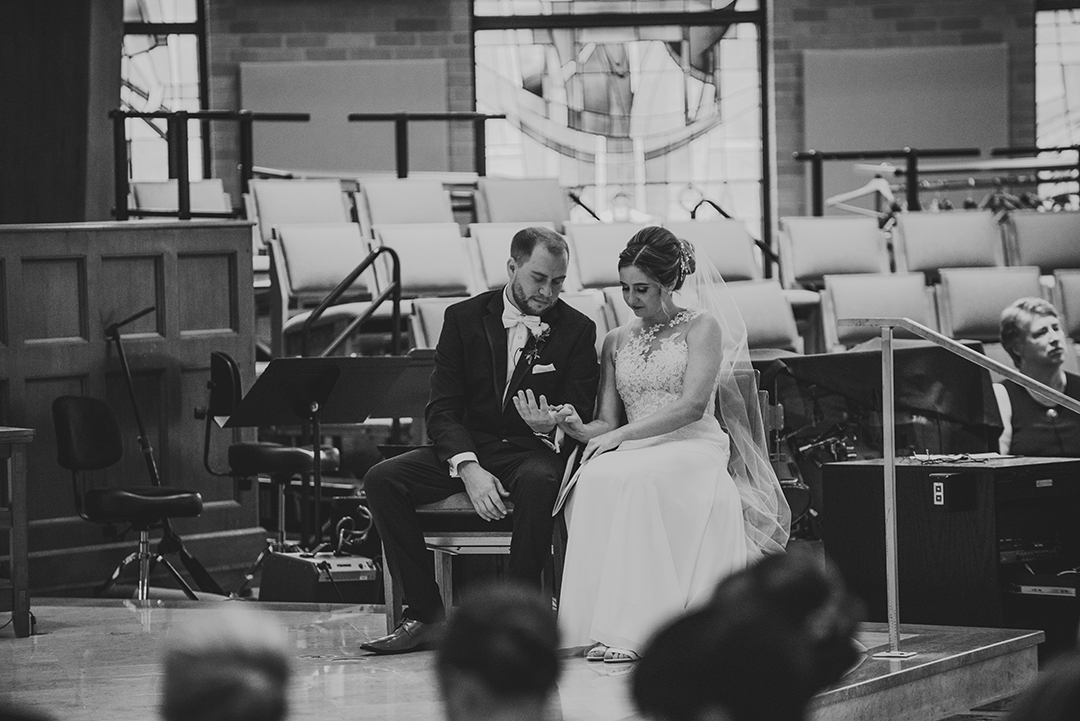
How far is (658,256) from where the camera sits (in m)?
4.53

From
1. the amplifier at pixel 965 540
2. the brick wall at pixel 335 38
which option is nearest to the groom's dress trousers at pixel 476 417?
the amplifier at pixel 965 540

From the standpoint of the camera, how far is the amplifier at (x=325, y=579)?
18.5 feet

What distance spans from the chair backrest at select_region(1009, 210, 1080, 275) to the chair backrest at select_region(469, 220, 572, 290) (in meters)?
2.86

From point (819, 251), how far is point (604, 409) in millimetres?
3938

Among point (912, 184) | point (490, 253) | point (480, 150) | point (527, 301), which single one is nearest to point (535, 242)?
point (527, 301)

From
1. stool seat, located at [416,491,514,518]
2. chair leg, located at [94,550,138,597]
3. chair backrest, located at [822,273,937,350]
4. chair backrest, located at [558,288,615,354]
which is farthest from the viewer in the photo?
chair backrest, located at [822,273,937,350]

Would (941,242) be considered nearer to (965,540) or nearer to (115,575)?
(965,540)

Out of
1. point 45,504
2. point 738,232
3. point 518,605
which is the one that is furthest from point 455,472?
point 738,232

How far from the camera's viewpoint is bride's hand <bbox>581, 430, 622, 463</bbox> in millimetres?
4488

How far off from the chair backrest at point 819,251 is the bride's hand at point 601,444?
4.06m

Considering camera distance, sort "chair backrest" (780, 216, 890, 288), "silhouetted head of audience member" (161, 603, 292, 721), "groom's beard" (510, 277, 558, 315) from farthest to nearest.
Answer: "chair backrest" (780, 216, 890, 288) → "groom's beard" (510, 277, 558, 315) → "silhouetted head of audience member" (161, 603, 292, 721)

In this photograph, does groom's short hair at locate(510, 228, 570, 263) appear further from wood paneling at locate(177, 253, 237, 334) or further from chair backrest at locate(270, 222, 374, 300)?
chair backrest at locate(270, 222, 374, 300)

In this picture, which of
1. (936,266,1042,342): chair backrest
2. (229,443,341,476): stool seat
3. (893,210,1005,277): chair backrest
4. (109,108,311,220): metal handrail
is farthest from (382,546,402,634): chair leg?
(893,210,1005,277): chair backrest

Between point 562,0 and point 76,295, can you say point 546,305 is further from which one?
point 562,0
